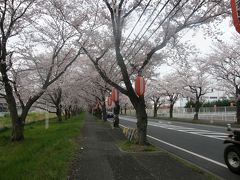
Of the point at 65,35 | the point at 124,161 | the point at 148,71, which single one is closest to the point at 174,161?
the point at 124,161

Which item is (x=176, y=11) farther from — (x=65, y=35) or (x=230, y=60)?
(x=230, y=60)

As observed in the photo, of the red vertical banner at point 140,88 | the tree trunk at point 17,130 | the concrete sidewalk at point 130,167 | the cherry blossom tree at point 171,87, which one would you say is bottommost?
the concrete sidewalk at point 130,167

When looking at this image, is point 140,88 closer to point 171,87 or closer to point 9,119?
point 171,87

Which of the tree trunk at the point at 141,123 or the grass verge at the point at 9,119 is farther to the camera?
the grass verge at the point at 9,119

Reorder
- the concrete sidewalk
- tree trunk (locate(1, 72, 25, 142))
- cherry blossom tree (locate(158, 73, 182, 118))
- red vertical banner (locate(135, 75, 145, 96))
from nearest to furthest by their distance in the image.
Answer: the concrete sidewalk < red vertical banner (locate(135, 75, 145, 96)) < tree trunk (locate(1, 72, 25, 142)) < cherry blossom tree (locate(158, 73, 182, 118))

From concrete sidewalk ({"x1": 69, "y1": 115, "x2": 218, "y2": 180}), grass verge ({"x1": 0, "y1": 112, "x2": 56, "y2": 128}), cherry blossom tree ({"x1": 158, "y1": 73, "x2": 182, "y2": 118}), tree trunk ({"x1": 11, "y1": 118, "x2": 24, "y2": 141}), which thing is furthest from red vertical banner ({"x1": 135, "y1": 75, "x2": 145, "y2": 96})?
cherry blossom tree ({"x1": 158, "y1": 73, "x2": 182, "y2": 118})

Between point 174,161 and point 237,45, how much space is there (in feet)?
89.3

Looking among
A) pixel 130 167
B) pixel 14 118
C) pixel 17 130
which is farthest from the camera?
pixel 17 130

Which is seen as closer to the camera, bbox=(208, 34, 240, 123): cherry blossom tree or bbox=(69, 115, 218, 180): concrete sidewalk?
bbox=(69, 115, 218, 180): concrete sidewalk

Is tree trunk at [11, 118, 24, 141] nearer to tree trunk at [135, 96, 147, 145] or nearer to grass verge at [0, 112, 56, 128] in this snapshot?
tree trunk at [135, 96, 147, 145]

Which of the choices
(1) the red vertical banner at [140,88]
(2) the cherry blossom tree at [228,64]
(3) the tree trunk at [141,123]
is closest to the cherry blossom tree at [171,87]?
(2) the cherry blossom tree at [228,64]

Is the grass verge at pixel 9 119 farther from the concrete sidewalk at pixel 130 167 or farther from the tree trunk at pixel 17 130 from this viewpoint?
the concrete sidewalk at pixel 130 167

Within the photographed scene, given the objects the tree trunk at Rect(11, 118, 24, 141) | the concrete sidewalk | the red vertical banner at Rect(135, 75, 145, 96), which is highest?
the red vertical banner at Rect(135, 75, 145, 96)

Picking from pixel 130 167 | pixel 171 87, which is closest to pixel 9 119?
pixel 171 87
